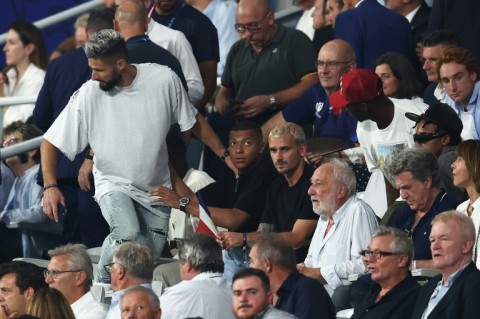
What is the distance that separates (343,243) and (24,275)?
91.1 inches

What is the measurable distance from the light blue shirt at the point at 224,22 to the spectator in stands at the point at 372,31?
236 centimetres

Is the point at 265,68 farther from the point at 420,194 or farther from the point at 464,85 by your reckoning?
the point at 420,194

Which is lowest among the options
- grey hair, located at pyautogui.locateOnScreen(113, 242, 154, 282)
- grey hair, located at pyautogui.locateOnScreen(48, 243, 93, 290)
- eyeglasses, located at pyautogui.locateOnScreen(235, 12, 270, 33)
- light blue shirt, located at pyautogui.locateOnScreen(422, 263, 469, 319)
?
grey hair, located at pyautogui.locateOnScreen(48, 243, 93, 290)

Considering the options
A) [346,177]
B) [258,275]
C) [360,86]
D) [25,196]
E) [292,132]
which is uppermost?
[360,86]

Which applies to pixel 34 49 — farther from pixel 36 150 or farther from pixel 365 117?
pixel 365 117

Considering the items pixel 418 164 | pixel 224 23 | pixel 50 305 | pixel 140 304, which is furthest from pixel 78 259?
pixel 224 23

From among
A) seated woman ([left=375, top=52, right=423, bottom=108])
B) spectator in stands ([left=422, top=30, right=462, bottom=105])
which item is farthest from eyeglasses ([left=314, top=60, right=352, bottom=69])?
spectator in stands ([left=422, top=30, right=462, bottom=105])

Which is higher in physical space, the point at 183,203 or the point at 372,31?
the point at 372,31

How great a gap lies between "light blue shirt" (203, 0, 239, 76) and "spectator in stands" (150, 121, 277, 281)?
3.12 metres

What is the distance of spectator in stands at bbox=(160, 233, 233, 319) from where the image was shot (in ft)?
39.2

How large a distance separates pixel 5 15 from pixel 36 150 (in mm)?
3466

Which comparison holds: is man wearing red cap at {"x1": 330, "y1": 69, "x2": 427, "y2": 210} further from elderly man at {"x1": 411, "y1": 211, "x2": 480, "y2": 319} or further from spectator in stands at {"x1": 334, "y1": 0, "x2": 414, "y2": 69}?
elderly man at {"x1": 411, "y1": 211, "x2": 480, "y2": 319}

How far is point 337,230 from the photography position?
41.3 ft

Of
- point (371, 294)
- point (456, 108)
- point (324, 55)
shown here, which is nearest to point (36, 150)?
point (324, 55)
